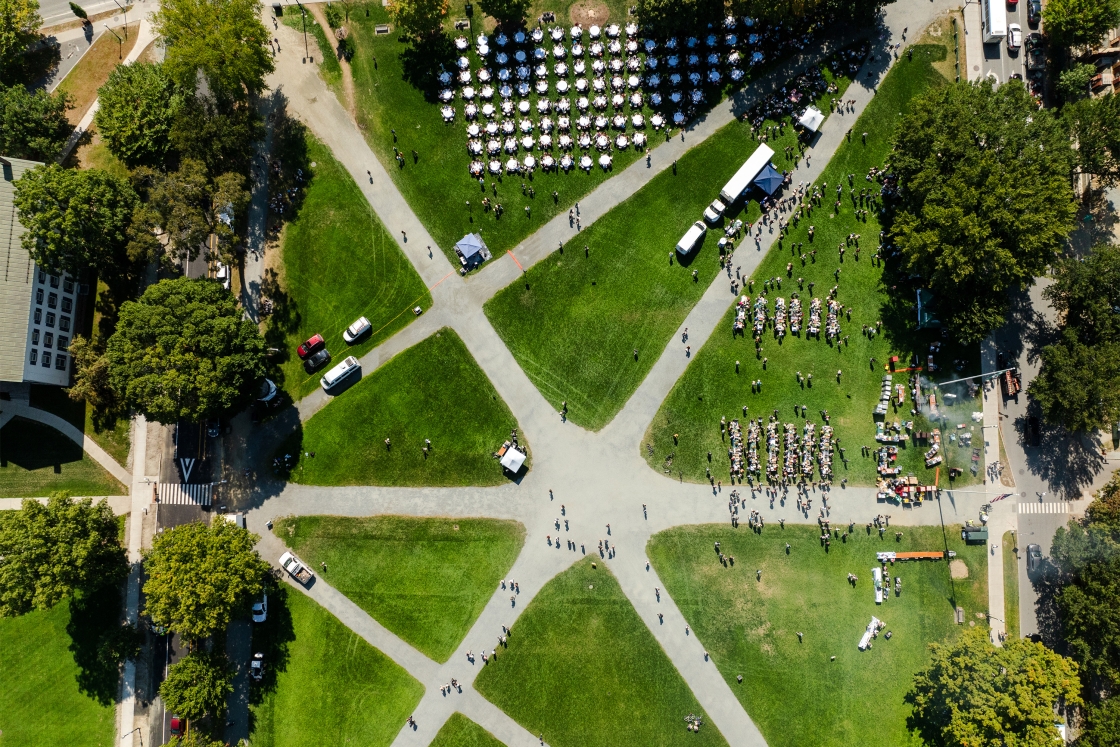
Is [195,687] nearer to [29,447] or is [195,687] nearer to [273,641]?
[273,641]

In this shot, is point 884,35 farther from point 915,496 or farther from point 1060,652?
point 1060,652

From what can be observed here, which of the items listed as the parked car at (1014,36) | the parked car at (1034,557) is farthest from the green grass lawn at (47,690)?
the parked car at (1014,36)

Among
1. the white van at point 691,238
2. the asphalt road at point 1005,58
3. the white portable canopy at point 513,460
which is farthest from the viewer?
the asphalt road at point 1005,58

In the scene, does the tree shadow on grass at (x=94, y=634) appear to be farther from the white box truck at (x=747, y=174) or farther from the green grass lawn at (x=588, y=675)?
the white box truck at (x=747, y=174)

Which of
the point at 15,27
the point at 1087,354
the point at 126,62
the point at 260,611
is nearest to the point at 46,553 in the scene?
the point at 260,611

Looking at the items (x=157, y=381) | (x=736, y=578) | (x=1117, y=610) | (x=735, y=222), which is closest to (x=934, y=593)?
(x=1117, y=610)

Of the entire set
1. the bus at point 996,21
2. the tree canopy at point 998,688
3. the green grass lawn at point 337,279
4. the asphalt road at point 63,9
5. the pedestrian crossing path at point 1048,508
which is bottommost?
the tree canopy at point 998,688

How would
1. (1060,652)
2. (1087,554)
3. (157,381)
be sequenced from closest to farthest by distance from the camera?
(157,381)
(1087,554)
(1060,652)
